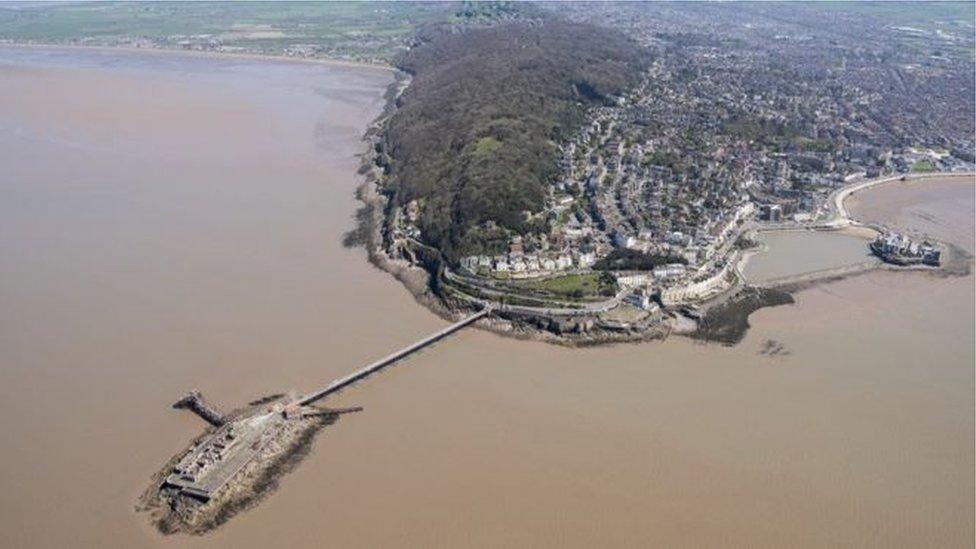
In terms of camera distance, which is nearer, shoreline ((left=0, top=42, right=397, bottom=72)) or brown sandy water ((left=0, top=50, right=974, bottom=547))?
brown sandy water ((left=0, top=50, right=974, bottom=547))

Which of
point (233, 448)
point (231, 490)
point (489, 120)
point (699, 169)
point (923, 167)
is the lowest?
point (231, 490)

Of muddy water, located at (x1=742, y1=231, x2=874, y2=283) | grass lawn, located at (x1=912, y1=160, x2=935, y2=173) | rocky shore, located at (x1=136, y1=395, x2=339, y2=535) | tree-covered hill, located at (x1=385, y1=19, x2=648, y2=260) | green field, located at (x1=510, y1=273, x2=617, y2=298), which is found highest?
tree-covered hill, located at (x1=385, y1=19, x2=648, y2=260)

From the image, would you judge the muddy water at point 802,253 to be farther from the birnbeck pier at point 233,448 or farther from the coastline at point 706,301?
the birnbeck pier at point 233,448

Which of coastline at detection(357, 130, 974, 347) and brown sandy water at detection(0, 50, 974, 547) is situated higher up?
coastline at detection(357, 130, 974, 347)

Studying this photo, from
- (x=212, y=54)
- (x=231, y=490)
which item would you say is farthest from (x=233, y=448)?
(x=212, y=54)

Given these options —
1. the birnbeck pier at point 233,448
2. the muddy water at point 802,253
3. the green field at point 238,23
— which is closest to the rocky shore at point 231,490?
the birnbeck pier at point 233,448

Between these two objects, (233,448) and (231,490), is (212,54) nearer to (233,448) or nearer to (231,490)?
(233,448)

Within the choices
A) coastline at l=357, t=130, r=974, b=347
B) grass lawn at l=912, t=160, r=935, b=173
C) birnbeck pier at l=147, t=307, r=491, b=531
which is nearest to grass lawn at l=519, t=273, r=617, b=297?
coastline at l=357, t=130, r=974, b=347

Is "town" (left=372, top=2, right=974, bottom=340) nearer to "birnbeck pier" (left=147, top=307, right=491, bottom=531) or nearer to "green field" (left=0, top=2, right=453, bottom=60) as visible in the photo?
"birnbeck pier" (left=147, top=307, right=491, bottom=531)
